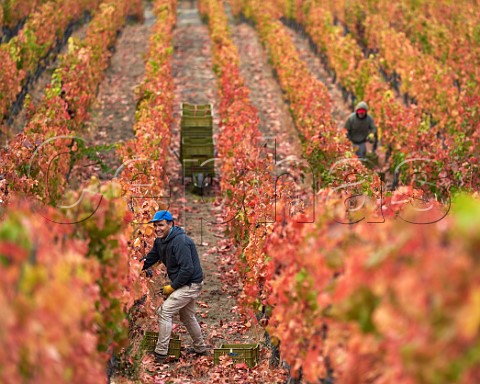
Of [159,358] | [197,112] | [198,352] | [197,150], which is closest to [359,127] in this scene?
[197,150]

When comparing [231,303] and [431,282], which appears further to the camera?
[231,303]

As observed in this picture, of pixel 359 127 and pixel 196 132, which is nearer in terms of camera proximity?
pixel 359 127

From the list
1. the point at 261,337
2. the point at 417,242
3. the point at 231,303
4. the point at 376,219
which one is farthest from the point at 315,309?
the point at 231,303

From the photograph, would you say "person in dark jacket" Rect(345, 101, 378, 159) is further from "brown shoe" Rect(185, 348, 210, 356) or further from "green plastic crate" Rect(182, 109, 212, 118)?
Result: "brown shoe" Rect(185, 348, 210, 356)

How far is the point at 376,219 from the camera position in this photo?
6703 mm

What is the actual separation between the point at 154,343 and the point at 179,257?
1.08 m

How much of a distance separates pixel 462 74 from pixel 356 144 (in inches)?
264

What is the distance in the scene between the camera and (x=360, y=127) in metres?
14.6

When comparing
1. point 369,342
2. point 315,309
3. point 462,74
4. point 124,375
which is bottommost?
point 462,74

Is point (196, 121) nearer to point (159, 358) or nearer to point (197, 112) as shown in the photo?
point (197, 112)

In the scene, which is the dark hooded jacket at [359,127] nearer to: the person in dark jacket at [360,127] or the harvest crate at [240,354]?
the person in dark jacket at [360,127]

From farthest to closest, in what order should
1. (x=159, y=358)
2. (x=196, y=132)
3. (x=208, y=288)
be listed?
(x=196, y=132) < (x=208, y=288) < (x=159, y=358)

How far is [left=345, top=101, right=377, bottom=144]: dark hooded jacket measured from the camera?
14.5 metres

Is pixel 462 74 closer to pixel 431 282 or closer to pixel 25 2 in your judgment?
pixel 25 2
